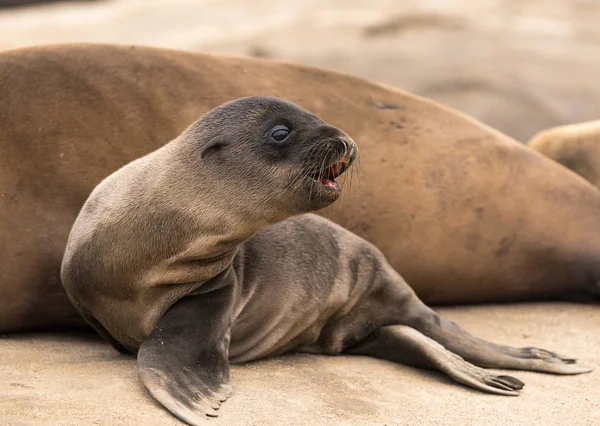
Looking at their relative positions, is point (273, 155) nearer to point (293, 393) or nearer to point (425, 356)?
point (293, 393)

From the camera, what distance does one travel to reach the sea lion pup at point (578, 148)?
675 cm

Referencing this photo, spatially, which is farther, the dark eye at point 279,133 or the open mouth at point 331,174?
the dark eye at point 279,133

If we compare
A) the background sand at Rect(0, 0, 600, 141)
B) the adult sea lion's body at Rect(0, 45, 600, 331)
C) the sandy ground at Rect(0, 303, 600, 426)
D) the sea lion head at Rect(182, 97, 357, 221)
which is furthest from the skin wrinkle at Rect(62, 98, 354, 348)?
the background sand at Rect(0, 0, 600, 141)

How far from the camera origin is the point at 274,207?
12.7 ft

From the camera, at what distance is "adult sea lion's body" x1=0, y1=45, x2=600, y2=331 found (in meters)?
4.55

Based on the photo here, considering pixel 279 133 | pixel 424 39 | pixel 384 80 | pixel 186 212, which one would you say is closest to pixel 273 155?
pixel 279 133

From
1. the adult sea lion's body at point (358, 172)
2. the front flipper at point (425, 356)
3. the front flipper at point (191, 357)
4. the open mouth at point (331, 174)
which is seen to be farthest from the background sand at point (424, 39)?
the front flipper at point (191, 357)

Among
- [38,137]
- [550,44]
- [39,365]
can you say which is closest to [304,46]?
[550,44]

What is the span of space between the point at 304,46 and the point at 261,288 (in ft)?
26.5

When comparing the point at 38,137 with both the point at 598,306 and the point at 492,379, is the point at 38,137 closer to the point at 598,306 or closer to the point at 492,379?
the point at 492,379

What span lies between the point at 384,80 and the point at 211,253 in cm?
730

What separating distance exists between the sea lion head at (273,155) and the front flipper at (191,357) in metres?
0.43

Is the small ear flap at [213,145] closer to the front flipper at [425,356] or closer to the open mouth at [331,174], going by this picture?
the open mouth at [331,174]

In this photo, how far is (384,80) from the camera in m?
11.1
